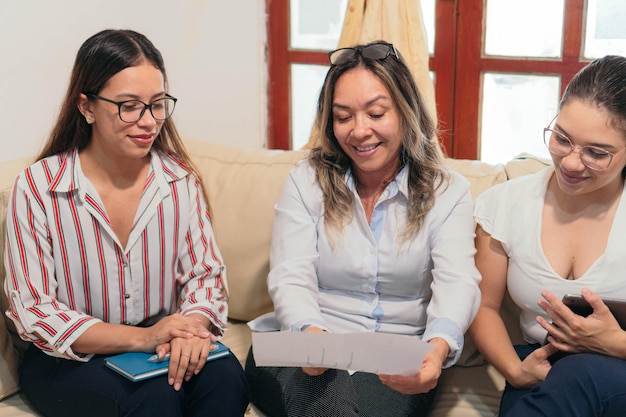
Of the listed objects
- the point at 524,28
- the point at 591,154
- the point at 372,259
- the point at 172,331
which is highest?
the point at 524,28

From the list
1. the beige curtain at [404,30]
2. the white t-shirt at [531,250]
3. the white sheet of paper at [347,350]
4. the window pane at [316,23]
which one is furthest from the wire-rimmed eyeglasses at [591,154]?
the window pane at [316,23]

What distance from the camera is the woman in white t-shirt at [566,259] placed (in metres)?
1.55

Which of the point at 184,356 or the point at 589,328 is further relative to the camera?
the point at 184,356

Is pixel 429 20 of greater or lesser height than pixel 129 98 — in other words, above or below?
above

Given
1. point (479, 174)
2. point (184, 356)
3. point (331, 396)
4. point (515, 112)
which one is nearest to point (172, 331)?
point (184, 356)

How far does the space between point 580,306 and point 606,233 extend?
0.73ft

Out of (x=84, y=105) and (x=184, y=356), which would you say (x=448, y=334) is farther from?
(x=84, y=105)

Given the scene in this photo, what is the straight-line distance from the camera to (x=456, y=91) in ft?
10.5

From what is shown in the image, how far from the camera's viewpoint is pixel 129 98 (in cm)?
178

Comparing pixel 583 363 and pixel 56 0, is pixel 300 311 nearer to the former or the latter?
pixel 583 363

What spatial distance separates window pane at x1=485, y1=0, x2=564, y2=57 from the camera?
2.99 m

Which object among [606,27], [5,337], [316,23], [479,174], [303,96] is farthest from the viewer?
[303,96]

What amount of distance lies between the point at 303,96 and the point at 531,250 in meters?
1.91

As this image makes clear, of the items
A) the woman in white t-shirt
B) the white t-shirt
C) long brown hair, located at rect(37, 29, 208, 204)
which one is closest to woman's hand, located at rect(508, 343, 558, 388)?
the woman in white t-shirt
